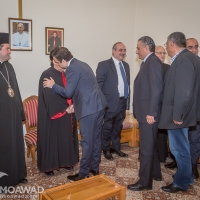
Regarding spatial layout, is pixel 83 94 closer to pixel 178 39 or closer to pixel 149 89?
pixel 149 89

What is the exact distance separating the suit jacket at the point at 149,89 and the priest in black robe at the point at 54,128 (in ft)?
3.03

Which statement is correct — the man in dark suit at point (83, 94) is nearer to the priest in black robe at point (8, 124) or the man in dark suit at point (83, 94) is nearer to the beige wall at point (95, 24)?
the priest in black robe at point (8, 124)

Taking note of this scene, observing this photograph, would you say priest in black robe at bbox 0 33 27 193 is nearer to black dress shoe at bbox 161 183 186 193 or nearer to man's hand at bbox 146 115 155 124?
man's hand at bbox 146 115 155 124

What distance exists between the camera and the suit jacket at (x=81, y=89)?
2.88m

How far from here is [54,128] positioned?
328cm

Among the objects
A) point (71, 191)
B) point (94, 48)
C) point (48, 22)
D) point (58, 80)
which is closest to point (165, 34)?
point (94, 48)

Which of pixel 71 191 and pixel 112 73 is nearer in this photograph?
pixel 71 191

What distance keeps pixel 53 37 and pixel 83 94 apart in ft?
6.23

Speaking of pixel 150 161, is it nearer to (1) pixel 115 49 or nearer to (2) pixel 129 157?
(2) pixel 129 157

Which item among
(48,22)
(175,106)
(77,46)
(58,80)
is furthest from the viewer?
(77,46)

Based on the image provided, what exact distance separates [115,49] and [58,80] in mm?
1186

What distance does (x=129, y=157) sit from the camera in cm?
409

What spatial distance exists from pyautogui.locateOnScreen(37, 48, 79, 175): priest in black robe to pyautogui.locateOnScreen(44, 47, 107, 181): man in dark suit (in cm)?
21

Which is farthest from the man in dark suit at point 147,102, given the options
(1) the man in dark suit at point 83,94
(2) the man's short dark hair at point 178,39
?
(1) the man in dark suit at point 83,94
